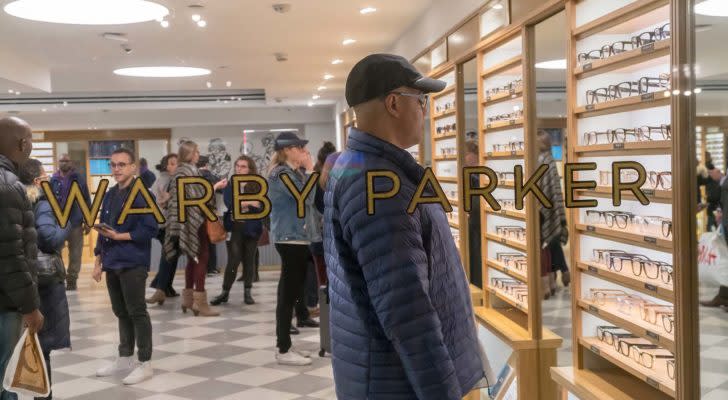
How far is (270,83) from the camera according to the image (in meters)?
3.15

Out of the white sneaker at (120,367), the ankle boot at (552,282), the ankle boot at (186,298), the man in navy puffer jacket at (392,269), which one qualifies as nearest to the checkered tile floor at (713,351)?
the man in navy puffer jacket at (392,269)

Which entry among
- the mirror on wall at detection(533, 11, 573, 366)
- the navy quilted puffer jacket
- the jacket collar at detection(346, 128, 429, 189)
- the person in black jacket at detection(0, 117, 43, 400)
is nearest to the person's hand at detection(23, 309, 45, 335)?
the person in black jacket at detection(0, 117, 43, 400)

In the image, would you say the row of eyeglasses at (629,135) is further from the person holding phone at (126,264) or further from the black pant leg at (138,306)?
the black pant leg at (138,306)

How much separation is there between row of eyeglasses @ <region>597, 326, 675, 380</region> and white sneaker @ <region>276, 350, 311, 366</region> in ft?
8.39

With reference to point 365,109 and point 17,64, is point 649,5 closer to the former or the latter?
point 365,109

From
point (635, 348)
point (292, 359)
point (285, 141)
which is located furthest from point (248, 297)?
point (635, 348)

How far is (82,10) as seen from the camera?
307cm

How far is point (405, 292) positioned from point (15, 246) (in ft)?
5.74

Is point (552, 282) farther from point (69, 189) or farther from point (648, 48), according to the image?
point (69, 189)

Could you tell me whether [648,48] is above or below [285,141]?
above

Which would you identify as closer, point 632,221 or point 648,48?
point 648,48

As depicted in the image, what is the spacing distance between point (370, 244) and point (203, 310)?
Answer: 4131mm

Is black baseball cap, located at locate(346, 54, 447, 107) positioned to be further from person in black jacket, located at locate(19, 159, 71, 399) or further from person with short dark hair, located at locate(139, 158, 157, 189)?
person in black jacket, located at locate(19, 159, 71, 399)

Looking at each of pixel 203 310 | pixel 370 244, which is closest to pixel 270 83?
pixel 370 244
